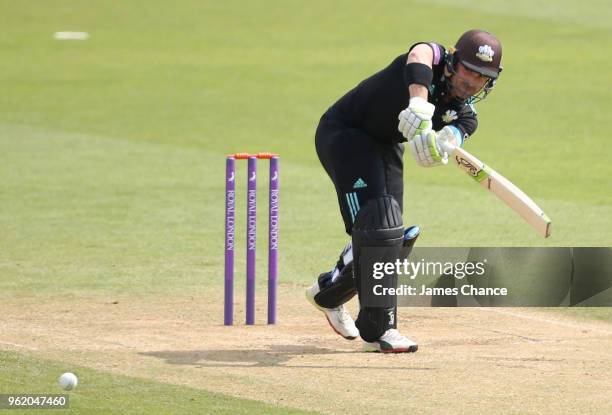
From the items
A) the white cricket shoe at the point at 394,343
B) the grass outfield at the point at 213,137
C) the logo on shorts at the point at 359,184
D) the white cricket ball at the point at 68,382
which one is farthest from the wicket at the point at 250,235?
the white cricket ball at the point at 68,382

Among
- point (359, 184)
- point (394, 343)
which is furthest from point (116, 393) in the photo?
point (359, 184)

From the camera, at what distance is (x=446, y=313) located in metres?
8.55

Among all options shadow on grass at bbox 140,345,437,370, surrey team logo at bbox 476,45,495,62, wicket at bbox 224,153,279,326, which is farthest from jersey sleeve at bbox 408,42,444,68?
shadow on grass at bbox 140,345,437,370

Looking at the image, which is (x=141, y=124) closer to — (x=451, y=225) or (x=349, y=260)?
(x=451, y=225)

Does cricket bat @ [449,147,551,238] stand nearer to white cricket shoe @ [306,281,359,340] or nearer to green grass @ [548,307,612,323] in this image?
white cricket shoe @ [306,281,359,340]

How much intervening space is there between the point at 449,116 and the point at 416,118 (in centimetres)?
60

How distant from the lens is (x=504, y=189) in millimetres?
7016

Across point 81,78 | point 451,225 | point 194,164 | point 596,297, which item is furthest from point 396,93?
point 81,78

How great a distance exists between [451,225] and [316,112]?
7.18m

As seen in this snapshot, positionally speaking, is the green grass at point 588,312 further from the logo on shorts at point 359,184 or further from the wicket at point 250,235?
the logo on shorts at point 359,184

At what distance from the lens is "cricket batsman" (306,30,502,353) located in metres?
6.91

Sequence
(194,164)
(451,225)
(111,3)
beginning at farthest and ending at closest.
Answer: (111,3) → (194,164) → (451,225)

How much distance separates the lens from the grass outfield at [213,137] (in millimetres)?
10008

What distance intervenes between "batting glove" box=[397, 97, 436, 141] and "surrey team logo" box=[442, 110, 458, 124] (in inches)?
19.2
